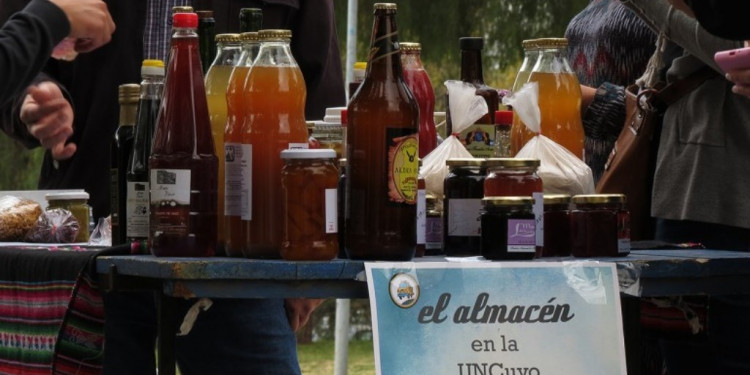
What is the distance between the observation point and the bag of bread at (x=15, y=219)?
8.58 feet

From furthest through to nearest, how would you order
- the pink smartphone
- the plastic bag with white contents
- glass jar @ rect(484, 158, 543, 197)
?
the pink smartphone < the plastic bag with white contents < glass jar @ rect(484, 158, 543, 197)

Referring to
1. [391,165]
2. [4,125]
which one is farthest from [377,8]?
[4,125]

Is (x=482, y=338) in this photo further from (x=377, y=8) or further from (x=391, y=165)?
(x=377, y=8)

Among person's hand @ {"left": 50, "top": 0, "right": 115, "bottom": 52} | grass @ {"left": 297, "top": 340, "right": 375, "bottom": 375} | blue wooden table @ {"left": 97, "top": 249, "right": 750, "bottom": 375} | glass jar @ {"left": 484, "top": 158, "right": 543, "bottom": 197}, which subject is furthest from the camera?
grass @ {"left": 297, "top": 340, "right": 375, "bottom": 375}

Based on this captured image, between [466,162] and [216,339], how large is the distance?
0.65 m

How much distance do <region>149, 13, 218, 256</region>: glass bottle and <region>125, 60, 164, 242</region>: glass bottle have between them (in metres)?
0.15

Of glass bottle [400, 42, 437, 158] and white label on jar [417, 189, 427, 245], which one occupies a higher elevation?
glass bottle [400, 42, 437, 158]

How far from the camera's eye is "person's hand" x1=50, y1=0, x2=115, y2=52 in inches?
95.2

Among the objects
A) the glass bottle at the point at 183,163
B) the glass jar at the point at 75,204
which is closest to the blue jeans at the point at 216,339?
the glass jar at the point at 75,204

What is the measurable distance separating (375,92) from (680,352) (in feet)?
3.36

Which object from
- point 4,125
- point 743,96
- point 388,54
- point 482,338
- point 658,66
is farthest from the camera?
point 4,125

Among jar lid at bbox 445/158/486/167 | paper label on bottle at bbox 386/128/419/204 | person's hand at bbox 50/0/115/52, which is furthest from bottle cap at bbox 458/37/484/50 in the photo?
person's hand at bbox 50/0/115/52

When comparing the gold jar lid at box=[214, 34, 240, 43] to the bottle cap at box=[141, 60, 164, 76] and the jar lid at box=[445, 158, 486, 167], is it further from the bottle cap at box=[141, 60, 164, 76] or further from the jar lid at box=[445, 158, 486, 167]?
the jar lid at box=[445, 158, 486, 167]

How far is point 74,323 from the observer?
2.08 metres
